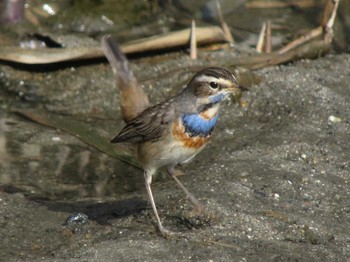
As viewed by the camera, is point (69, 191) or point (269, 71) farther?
point (269, 71)

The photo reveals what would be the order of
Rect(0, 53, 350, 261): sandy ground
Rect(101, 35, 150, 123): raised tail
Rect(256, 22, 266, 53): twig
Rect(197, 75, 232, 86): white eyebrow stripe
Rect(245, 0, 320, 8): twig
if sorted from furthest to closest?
Rect(245, 0, 320, 8): twig → Rect(256, 22, 266, 53): twig → Rect(101, 35, 150, 123): raised tail → Rect(197, 75, 232, 86): white eyebrow stripe → Rect(0, 53, 350, 261): sandy ground

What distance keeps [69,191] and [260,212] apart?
1.85 meters

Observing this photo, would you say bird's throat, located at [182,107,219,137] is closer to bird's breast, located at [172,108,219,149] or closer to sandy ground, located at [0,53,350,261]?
bird's breast, located at [172,108,219,149]

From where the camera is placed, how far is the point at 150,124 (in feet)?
23.5

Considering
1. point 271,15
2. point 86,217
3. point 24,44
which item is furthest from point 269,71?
point 86,217

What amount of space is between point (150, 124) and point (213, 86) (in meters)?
0.65

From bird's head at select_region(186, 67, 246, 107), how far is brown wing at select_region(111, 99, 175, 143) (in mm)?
275

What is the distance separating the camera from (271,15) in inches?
472

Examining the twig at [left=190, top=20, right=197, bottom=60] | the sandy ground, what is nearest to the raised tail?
the sandy ground

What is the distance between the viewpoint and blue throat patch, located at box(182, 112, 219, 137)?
6.93m

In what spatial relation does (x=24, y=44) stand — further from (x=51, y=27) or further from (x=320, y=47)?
(x=320, y=47)

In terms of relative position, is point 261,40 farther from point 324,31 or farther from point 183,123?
point 183,123

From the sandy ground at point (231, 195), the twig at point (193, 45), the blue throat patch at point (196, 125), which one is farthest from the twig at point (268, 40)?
the blue throat patch at point (196, 125)

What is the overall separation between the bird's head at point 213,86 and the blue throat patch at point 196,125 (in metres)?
0.12
